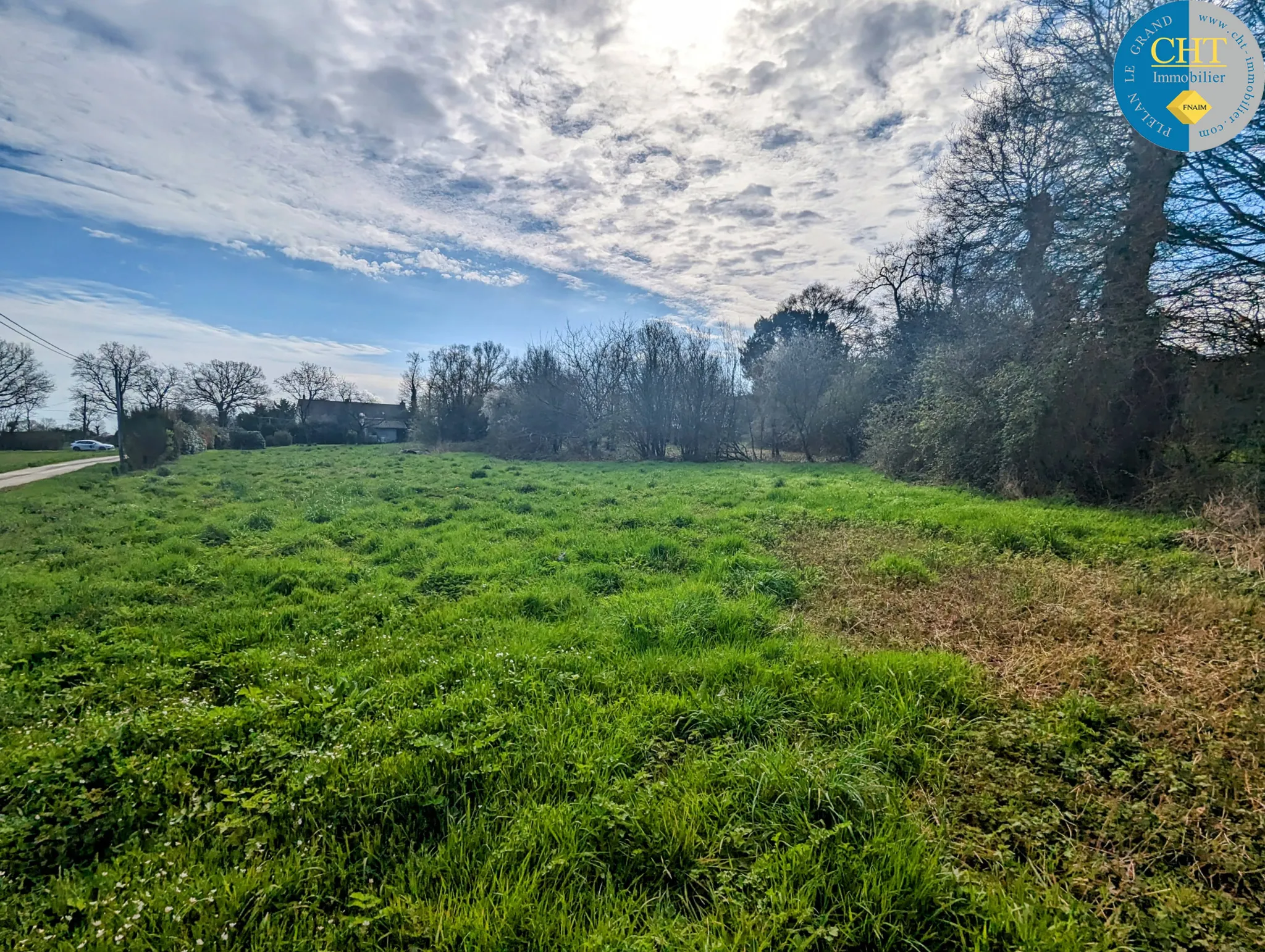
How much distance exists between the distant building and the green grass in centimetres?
1892

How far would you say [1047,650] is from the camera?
12.4ft

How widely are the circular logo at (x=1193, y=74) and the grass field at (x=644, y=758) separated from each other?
20.4ft

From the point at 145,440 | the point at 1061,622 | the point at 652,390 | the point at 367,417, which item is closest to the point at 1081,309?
the point at 1061,622

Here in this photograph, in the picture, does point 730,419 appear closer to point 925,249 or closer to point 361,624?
point 925,249

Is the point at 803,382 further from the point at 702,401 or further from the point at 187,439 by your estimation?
the point at 187,439

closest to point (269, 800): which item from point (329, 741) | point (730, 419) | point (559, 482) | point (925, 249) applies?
point (329, 741)

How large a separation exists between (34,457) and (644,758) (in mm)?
43747

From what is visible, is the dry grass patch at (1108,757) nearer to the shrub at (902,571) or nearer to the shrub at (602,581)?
the shrub at (902,571)

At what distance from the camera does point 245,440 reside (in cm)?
3791

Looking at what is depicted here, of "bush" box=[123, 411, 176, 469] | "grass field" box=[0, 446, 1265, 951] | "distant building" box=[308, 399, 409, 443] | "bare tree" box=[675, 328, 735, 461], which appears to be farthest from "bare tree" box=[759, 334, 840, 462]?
"distant building" box=[308, 399, 409, 443]

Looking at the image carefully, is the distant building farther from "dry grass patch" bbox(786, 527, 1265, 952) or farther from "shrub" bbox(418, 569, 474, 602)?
"dry grass patch" bbox(786, 527, 1265, 952)

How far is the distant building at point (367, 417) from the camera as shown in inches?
2130

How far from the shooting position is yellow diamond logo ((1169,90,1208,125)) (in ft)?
23.5

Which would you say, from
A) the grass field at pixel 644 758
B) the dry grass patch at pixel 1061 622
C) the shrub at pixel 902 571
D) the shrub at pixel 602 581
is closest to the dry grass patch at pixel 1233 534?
the grass field at pixel 644 758
